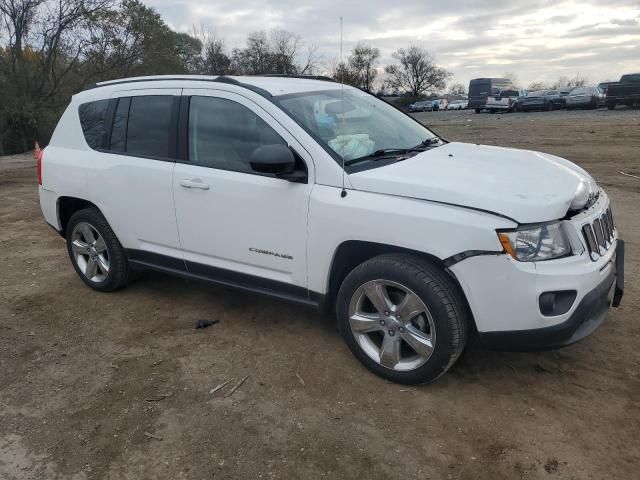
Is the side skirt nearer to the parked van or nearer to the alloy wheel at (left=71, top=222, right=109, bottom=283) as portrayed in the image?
the alloy wheel at (left=71, top=222, right=109, bottom=283)

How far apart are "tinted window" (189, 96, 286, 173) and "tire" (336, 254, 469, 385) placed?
108 centimetres

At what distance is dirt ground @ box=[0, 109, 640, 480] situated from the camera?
104 inches

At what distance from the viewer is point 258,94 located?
11.9 feet

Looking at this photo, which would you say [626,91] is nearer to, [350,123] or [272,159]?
[350,123]

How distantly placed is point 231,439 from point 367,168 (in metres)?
1.76

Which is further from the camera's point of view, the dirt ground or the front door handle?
the front door handle

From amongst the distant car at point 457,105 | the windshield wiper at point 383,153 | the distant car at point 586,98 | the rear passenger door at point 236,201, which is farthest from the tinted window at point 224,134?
the distant car at point 457,105

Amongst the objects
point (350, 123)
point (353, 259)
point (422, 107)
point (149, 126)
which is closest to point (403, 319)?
point (353, 259)

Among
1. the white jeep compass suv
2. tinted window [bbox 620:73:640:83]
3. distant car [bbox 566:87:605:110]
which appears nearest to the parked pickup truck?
tinted window [bbox 620:73:640:83]

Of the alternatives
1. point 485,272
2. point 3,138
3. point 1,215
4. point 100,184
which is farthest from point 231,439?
point 3,138

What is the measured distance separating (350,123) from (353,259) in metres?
1.02

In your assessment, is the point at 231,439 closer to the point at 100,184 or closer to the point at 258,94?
the point at 258,94

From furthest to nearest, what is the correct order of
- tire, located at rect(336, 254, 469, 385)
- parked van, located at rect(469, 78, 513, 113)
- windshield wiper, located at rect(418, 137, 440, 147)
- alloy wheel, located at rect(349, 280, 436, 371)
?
parked van, located at rect(469, 78, 513, 113) < windshield wiper, located at rect(418, 137, 440, 147) < alloy wheel, located at rect(349, 280, 436, 371) < tire, located at rect(336, 254, 469, 385)

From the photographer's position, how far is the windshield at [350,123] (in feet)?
11.4
